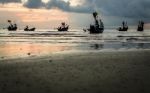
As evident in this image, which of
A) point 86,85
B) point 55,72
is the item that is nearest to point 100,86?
point 86,85

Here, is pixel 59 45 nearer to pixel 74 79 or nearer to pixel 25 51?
pixel 25 51

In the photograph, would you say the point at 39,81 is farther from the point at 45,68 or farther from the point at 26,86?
the point at 45,68

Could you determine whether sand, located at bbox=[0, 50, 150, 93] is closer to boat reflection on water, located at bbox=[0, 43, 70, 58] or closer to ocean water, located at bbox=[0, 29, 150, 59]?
boat reflection on water, located at bbox=[0, 43, 70, 58]

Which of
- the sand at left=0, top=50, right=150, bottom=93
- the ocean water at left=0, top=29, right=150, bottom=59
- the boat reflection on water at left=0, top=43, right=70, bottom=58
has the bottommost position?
the ocean water at left=0, top=29, right=150, bottom=59

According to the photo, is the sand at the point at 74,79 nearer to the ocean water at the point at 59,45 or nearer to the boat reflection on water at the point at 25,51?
the boat reflection on water at the point at 25,51

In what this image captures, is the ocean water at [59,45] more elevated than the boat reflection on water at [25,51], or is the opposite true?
the boat reflection on water at [25,51]

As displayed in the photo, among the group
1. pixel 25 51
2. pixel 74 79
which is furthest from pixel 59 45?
pixel 74 79

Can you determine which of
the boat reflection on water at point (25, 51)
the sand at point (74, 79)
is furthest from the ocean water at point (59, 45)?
the sand at point (74, 79)

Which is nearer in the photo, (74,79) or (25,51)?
(74,79)

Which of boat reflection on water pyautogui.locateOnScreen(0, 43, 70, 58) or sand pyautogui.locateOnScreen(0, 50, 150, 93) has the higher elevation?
sand pyautogui.locateOnScreen(0, 50, 150, 93)

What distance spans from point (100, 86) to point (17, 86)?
154 inches

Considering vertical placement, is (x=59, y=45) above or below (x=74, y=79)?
below

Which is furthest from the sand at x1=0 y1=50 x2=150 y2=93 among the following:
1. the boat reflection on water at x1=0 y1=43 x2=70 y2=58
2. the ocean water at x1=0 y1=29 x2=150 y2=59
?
the ocean water at x1=0 y1=29 x2=150 y2=59

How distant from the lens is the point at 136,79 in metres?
17.7
